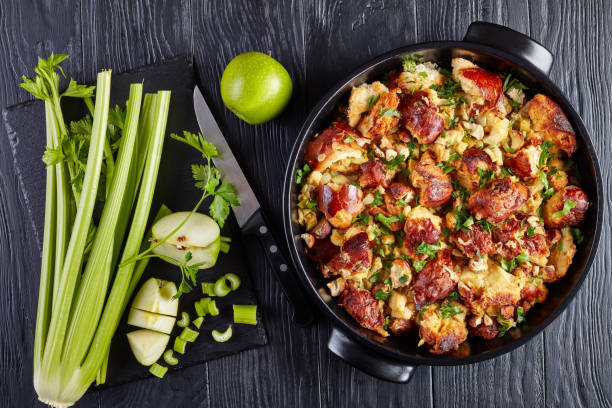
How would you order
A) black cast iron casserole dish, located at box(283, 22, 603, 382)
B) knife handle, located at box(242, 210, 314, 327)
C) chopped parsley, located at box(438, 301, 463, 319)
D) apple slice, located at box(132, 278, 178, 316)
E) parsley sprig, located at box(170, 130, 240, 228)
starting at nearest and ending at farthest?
black cast iron casserole dish, located at box(283, 22, 603, 382)
chopped parsley, located at box(438, 301, 463, 319)
parsley sprig, located at box(170, 130, 240, 228)
knife handle, located at box(242, 210, 314, 327)
apple slice, located at box(132, 278, 178, 316)

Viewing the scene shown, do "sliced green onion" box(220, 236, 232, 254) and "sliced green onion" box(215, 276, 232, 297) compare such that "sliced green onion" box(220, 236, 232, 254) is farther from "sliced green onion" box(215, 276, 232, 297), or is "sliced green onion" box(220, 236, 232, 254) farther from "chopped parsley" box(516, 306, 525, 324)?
"chopped parsley" box(516, 306, 525, 324)

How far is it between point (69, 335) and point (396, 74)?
216 cm

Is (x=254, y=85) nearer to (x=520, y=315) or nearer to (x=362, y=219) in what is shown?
(x=362, y=219)

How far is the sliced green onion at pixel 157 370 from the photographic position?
2.77 meters

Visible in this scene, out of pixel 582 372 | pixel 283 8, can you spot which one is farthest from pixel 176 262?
pixel 582 372

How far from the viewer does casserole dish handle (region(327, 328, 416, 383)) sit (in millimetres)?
2340

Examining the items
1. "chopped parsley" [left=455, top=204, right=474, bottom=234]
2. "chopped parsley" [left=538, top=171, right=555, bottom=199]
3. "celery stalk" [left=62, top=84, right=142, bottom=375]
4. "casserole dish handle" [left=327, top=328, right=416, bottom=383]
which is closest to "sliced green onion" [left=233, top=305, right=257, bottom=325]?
"casserole dish handle" [left=327, top=328, right=416, bottom=383]

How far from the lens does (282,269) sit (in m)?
2.62

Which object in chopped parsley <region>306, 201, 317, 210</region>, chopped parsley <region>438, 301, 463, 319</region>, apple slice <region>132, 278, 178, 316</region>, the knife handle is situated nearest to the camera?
chopped parsley <region>438, 301, 463, 319</region>

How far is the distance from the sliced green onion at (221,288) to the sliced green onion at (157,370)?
526 millimetres

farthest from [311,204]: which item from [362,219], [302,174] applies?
[362,219]

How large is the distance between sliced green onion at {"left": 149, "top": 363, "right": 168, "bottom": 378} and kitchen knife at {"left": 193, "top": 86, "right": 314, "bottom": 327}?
2.67 ft

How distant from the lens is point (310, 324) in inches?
105

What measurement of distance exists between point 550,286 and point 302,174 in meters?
1.30
